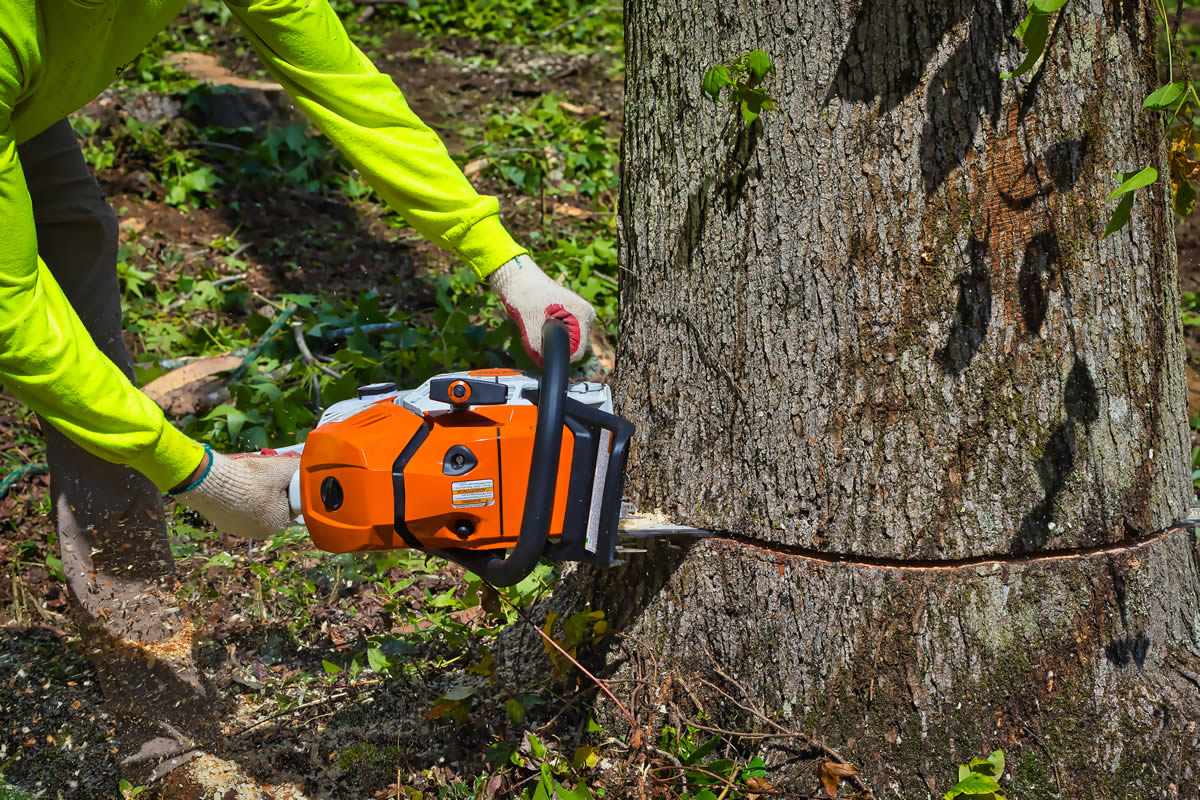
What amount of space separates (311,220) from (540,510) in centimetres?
358

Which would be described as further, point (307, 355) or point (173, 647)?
point (307, 355)

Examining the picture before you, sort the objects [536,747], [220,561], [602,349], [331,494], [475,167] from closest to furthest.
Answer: [331,494], [536,747], [220,561], [602,349], [475,167]

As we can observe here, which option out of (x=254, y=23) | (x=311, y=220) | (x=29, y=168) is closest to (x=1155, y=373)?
(x=254, y=23)

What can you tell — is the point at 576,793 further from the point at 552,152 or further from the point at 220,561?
the point at 552,152

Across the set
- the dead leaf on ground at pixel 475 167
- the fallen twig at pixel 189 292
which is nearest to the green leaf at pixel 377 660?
the fallen twig at pixel 189 292

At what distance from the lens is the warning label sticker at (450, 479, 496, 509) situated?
5.65 ft

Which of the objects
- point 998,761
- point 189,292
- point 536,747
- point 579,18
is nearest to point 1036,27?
point 998,761

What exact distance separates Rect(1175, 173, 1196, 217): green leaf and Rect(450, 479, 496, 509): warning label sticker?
4.69 feet

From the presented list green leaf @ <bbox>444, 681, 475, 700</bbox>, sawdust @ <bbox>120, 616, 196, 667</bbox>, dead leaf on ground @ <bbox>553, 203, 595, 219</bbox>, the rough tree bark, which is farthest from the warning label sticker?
dead leaf on ground @ <bbox>553, 203, 595, 219</bbox>

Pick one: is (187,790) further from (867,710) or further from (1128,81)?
(1128,81)

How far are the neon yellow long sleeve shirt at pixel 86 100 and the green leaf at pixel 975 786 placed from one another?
4.47 ft

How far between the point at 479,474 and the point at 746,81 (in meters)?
0.88

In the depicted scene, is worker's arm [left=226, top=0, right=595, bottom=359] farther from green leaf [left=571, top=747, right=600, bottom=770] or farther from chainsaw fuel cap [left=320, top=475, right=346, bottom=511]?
green leaf [left=571, top=747, right=600, bottom=770]

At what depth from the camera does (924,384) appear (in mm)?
1793
